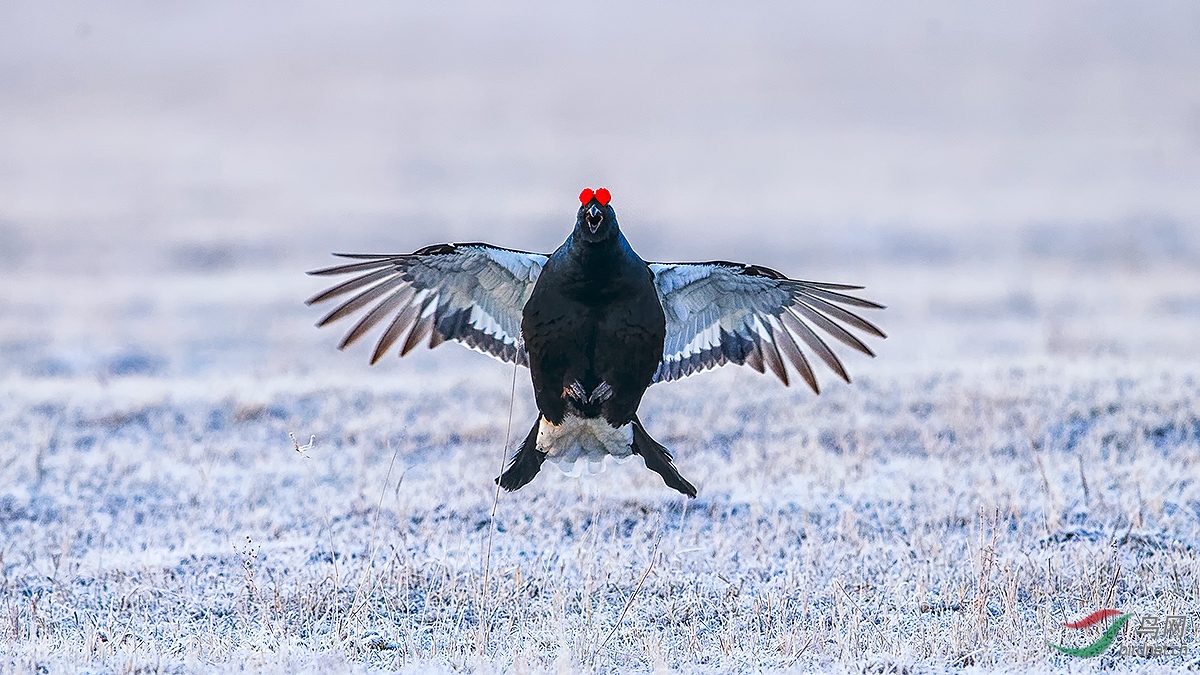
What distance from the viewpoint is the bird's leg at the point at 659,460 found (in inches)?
293

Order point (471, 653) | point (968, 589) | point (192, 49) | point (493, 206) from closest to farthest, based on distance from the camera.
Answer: point (471, 653)
point (968, 589)
point (493, 206)
point (192, 49)

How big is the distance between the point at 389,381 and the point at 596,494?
401 centimetres

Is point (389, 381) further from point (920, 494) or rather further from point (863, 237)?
point (863, 237)

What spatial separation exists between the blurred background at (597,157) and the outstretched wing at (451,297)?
596 cm

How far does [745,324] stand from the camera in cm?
827

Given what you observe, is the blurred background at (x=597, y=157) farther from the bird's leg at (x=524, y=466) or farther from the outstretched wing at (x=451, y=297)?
the bird's leg at (x=524, y=466)

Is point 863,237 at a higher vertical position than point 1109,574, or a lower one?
higher

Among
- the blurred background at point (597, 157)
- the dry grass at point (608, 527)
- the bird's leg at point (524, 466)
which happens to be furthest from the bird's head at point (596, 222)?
the blurred background at point (597, 157)

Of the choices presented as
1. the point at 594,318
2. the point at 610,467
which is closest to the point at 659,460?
the point at 594,318

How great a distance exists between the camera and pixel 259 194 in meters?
34.0

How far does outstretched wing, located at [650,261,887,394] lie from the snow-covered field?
0.82 meters

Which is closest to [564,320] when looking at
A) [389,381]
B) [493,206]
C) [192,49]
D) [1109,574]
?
[1109,574]

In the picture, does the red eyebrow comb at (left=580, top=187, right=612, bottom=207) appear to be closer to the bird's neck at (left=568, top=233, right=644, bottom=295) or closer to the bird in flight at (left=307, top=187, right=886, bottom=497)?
the bird in flight at (left=307, top=187, right=886, bottom=497)

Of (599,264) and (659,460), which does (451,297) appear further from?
→ (659,460)
